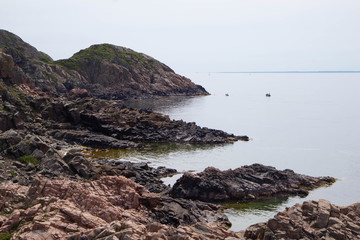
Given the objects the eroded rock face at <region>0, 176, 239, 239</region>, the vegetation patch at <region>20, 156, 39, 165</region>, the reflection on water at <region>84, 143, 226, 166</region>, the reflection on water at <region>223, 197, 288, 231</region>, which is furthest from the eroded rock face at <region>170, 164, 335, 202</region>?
the vegetation patch at <region>20, 156, 39, 165</region>

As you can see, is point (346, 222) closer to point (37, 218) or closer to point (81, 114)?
point (37, 218)

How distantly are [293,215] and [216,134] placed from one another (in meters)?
61.5

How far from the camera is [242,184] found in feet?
188

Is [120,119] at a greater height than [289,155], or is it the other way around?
[120,119]

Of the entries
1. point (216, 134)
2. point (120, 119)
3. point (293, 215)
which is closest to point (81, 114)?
point (120, 119)

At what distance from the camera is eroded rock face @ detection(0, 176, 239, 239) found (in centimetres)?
2883

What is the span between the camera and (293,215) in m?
36.7

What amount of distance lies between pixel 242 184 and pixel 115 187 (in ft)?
73.2

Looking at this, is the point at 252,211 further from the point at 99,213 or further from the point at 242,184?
the point at 99,213

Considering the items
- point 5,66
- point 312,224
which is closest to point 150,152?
point 5,66

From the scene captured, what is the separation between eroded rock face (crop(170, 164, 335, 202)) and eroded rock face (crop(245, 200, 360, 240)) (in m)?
17.6

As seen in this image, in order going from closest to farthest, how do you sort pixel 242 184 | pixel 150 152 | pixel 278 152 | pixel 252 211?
pixel 252 211 < pixel 242 184 < pixel 150 152 < pixel 278 152

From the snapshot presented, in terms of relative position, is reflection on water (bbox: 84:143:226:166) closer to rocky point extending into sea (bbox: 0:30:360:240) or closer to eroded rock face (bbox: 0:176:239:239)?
rocky point extending into sea (bbox: 0:30:360:240)

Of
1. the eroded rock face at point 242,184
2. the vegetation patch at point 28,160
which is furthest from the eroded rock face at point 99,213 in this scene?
the vegetation patch at point 28,160
